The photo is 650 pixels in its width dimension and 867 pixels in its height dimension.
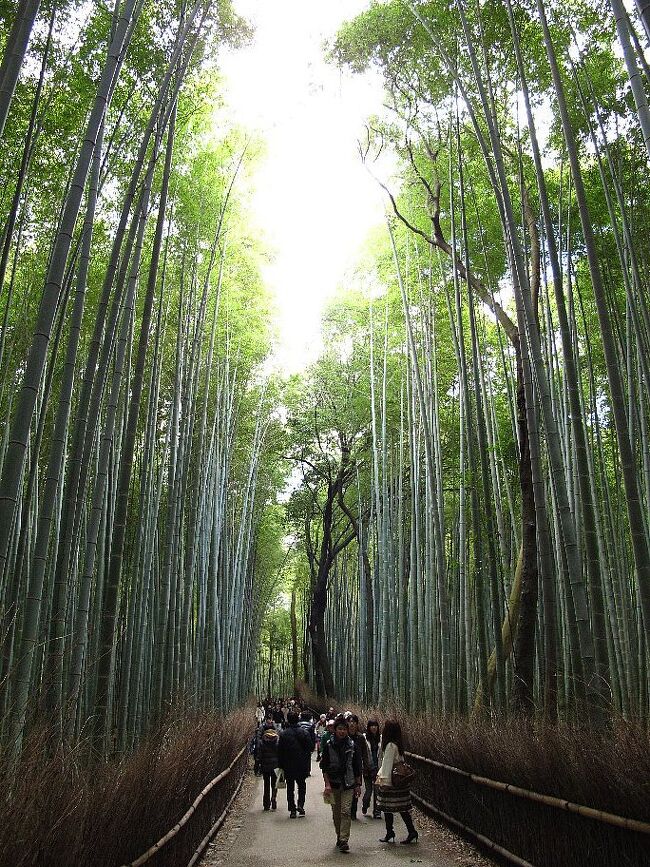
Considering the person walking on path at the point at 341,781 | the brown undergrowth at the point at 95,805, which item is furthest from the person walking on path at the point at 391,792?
the brown undergrowth at the point at 95,805

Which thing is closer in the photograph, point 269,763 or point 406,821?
point 406,821

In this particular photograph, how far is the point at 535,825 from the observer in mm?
2961

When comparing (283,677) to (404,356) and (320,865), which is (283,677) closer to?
(404,356)

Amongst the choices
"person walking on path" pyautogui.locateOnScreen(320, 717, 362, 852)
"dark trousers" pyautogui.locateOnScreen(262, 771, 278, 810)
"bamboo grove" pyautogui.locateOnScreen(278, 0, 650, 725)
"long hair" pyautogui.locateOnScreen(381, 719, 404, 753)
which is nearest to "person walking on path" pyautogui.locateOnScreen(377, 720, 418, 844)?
"long hair" pyautogui.locateOnScreen(381, 719, 404, 753)

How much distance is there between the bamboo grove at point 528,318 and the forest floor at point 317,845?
94 centimetres

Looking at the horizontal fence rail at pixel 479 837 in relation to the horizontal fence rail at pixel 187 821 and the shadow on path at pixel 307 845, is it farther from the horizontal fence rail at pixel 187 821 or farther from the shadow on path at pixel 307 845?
the horizontal fence rail at pixel 187 821

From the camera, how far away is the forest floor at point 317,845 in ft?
12.8

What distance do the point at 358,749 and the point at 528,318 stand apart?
3.30m

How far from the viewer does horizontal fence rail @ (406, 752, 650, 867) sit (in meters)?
2.21

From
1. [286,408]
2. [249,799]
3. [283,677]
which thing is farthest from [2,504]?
[283,677]

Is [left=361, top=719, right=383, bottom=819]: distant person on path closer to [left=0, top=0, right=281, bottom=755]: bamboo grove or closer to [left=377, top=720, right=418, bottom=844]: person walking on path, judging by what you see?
[left=377, top=720, right=418, bottom=844]: person walking on path

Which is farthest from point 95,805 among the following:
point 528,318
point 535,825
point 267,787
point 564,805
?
point 267,787

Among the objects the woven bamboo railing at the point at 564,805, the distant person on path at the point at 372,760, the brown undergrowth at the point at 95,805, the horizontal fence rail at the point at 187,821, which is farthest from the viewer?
the distant person on path at the point at 372,760

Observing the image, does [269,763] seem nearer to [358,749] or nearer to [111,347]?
[358,749]
